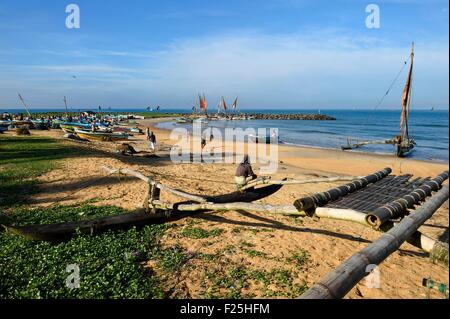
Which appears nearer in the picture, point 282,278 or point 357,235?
point 282,278

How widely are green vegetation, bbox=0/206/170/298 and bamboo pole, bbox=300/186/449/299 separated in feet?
12.1

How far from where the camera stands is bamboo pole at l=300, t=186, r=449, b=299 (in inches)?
121

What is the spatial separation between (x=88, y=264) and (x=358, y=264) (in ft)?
18.5

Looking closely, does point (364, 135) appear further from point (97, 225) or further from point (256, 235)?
point (97, 225)

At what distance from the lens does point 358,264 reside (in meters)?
3.51

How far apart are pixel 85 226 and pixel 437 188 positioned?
8.94 metres

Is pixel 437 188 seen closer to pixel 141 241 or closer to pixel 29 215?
pixel 141 241

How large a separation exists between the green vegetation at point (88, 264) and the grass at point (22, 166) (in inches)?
153

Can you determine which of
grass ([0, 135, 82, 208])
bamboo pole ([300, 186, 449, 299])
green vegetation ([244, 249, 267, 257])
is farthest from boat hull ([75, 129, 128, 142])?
bamboo pole ([300, 186, 449, 299])

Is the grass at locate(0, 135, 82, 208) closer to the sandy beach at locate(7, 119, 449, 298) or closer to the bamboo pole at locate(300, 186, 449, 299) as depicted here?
the sandy beach at locate(7, 119, 449, 298)

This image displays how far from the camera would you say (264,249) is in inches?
316
